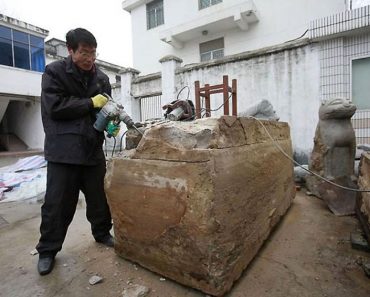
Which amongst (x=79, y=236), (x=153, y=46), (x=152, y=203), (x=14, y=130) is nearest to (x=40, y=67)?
(x=14, y=130)

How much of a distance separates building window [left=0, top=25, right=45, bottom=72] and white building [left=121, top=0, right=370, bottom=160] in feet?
13.4

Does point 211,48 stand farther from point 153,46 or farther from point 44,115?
point 44,115

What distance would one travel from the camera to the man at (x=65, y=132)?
5.93 ft

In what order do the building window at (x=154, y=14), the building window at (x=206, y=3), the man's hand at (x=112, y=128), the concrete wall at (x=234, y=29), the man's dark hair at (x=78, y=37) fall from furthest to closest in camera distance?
the building window at (x=154, y=14) → the building window at (x=206, y=3) → the concrete wall at (x=234, y=29) → the man's hand at (x=112, y=128) → the man's dark hair at (x=78, y=37)

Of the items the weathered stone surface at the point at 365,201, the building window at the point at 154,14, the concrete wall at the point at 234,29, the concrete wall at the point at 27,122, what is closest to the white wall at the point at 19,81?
the concrete wall at the point at 27,122

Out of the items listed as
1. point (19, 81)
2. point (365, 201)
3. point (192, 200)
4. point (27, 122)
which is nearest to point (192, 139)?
point (192, 200)

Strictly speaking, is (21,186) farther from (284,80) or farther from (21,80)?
(21,80)

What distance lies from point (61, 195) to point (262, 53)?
514 cm

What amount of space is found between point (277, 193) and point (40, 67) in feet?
37.6

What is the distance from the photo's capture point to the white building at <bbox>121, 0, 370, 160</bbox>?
183 inches

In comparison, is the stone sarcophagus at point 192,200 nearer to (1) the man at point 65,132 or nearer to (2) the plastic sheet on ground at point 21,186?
(1) the man at point 65,132

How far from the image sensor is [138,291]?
1545mm

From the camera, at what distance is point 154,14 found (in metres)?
11.6

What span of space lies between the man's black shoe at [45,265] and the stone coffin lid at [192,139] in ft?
3.19
